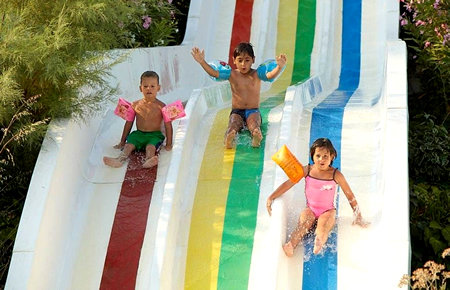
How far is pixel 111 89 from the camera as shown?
7.53 metres

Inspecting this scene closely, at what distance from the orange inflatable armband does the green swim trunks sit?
1405 millimetres

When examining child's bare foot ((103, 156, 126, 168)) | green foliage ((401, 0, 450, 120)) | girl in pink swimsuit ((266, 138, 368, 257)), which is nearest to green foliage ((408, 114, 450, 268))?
green foliage ((401, 0, 450, 120))

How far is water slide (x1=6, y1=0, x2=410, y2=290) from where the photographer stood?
20.1 feet

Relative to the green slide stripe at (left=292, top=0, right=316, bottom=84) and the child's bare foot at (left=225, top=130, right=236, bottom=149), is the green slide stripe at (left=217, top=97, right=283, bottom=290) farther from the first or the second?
the green slide stripe at (left=292, top=0, right=316, bottom=84)

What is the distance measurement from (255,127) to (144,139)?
3.13ft

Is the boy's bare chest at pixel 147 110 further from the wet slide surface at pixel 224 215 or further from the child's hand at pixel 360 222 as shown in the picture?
the child's hand at pixel 360 222

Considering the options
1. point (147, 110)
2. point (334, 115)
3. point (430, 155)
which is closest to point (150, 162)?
point (147, 110)

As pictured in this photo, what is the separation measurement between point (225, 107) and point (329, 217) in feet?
8.03

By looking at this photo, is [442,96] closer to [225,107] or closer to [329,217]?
[225,107]

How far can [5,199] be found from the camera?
23.8 ft

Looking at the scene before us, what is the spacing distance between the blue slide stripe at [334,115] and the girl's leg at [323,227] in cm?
8

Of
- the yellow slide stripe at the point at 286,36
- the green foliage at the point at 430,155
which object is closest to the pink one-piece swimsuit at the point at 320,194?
the green foliage at the point at 430,155

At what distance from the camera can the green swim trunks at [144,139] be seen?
7.49 m

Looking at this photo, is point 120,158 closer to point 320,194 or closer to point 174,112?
point 174,112
